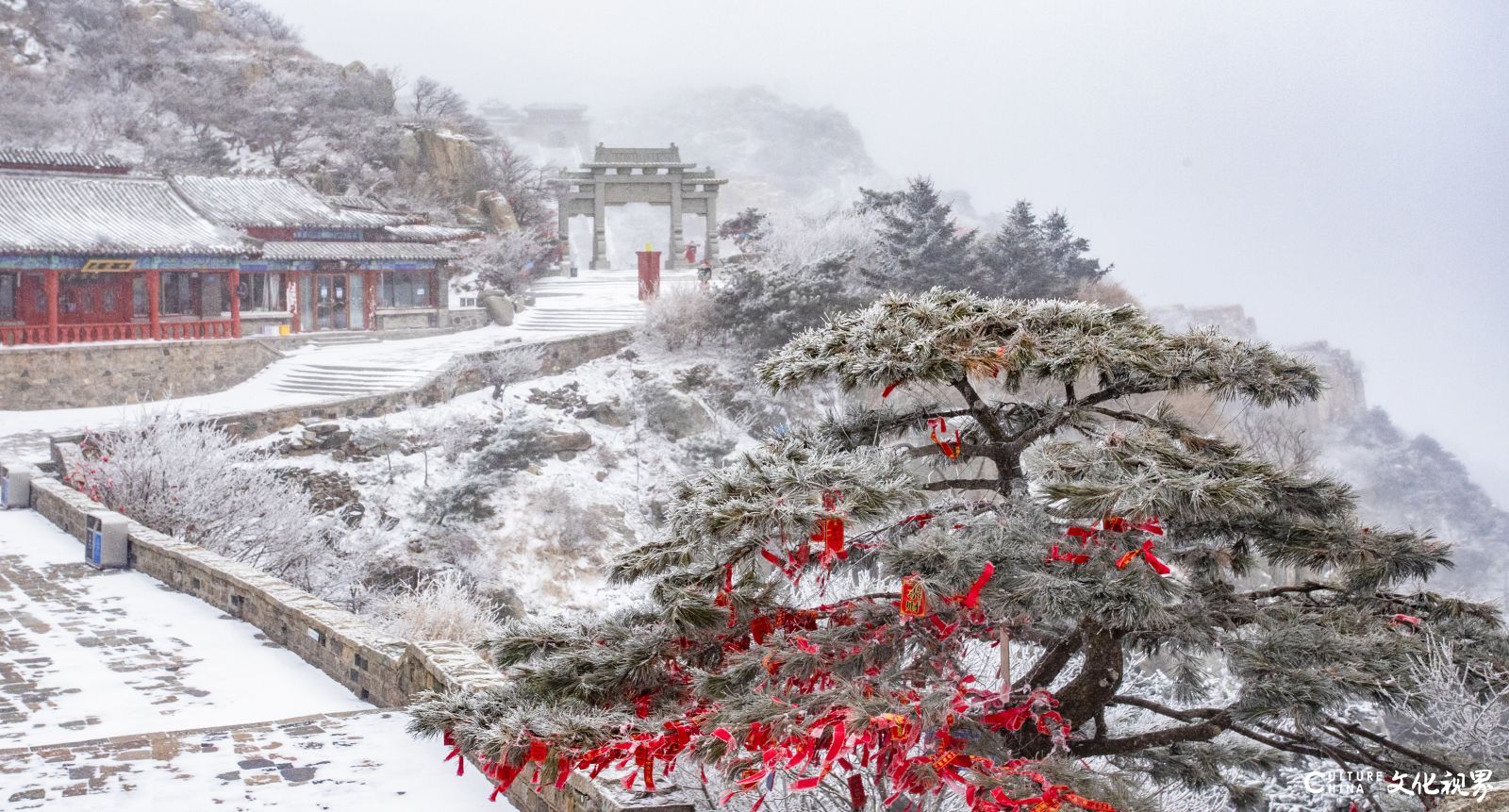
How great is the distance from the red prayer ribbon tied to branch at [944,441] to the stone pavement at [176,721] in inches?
120

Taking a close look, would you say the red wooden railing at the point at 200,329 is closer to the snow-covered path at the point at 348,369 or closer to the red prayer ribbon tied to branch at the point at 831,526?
the snow-covered path at the point at 348,369

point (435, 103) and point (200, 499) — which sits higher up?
point (435, 103)

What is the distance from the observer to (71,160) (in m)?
27.2

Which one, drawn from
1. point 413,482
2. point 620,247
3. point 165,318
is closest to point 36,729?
point 413,482

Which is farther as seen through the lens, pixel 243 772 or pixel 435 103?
pixel 435 103

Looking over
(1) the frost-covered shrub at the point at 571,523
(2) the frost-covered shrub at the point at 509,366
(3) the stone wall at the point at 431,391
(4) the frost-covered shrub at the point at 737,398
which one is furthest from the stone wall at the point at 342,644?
(4) the frost-covered shrub at the point at 737,398

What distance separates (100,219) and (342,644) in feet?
69.5

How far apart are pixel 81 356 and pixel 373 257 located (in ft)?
25.3

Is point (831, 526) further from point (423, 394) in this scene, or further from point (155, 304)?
point (155, 304)

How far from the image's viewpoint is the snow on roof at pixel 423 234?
32219 mm

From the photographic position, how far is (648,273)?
3591cm

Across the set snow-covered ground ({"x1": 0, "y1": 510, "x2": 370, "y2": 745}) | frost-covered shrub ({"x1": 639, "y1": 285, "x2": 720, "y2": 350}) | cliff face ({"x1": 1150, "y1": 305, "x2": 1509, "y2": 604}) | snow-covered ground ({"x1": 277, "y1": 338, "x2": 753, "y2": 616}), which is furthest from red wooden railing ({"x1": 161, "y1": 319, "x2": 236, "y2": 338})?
cliff face ({"x1": 1150, "y1": 305, "x2": 1509, "y2": 604})

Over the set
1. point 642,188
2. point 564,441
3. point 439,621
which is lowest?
point 439,621

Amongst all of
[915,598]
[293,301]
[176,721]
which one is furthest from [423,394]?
[915,598]
